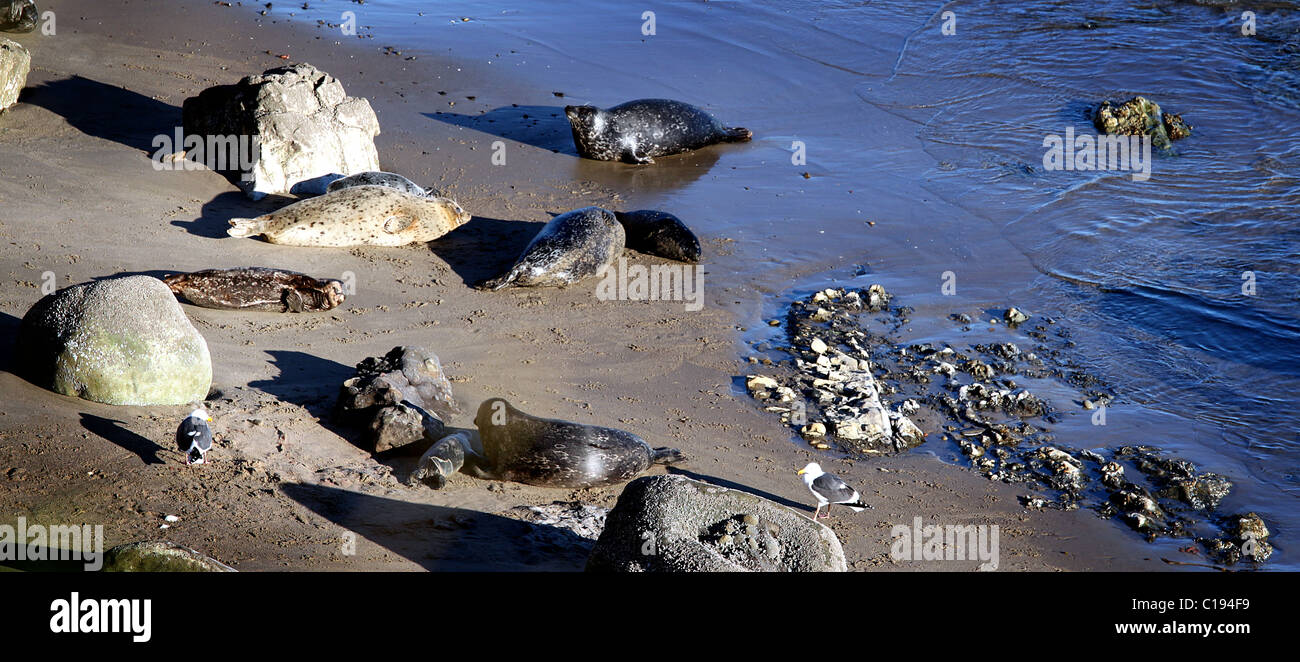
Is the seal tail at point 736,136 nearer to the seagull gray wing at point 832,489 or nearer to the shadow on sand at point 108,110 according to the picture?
the shadow on sand at point 108,110

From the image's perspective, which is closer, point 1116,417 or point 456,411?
point 456,411

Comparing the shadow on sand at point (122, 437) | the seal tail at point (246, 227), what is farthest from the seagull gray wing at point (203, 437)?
the seal tail at point (246, 227)

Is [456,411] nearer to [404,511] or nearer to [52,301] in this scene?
[404,511]

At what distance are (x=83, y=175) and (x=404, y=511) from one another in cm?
573

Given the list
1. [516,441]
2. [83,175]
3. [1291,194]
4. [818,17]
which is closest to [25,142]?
[83,175]

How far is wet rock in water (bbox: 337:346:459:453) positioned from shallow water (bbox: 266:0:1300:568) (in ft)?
9.16

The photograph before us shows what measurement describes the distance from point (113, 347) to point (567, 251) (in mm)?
3659

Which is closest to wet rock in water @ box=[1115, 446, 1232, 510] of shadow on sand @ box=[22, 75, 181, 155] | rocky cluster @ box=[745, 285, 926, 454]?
rocky cluster @ box=[745, 285, 926, 454]

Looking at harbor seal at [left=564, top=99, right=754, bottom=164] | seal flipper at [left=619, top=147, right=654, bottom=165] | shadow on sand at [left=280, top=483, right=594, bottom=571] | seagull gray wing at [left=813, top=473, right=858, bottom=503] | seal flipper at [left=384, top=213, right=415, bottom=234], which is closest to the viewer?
shadow on sand at [left=280, top=483, right=594, bottom=571]

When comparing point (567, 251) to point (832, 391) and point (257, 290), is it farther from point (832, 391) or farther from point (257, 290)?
point (832, 391)

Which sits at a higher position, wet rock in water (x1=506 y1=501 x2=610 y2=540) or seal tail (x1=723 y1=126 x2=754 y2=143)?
seal tail (x1=723 y1=126 x2=754 y2=143)

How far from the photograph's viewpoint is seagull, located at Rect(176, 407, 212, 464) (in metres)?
5.21

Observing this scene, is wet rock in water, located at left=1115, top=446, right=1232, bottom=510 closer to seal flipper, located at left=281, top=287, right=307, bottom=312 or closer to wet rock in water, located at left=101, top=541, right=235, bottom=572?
wet rock in water, located at left=101, top=541, right=235, bottom=572

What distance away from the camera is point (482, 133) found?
11.2 m
